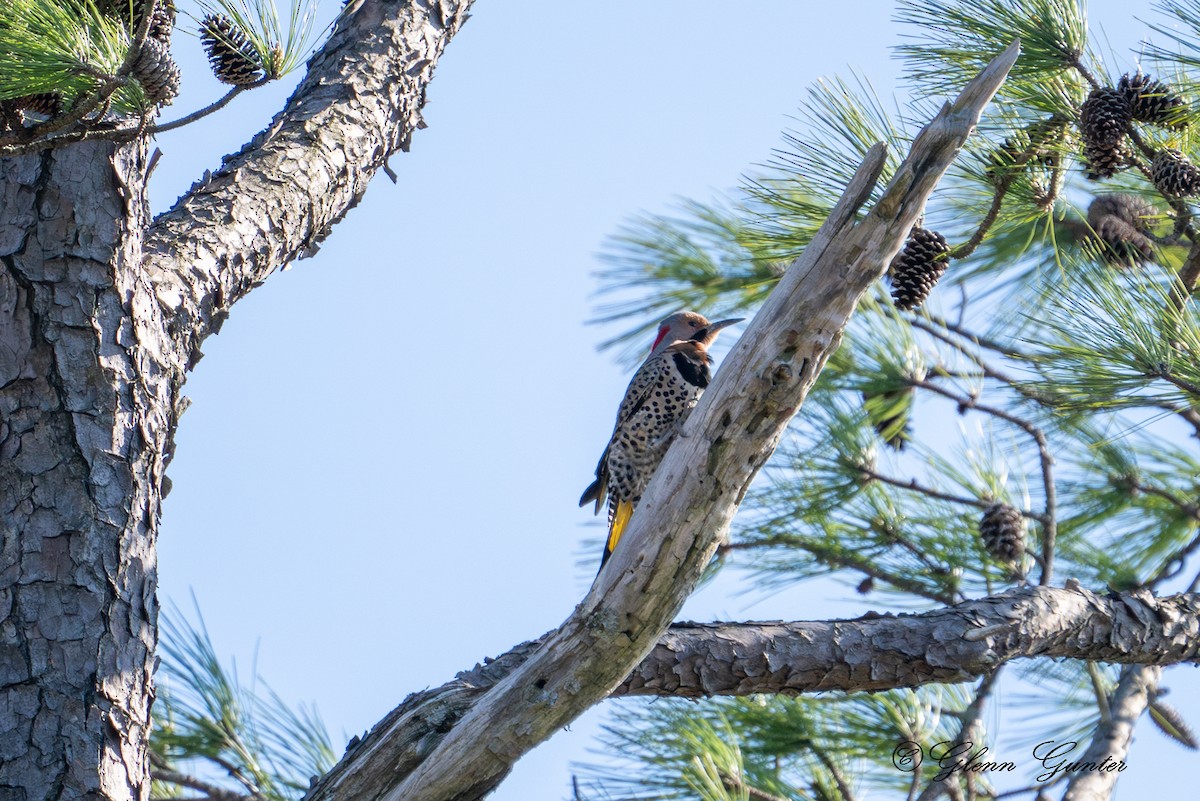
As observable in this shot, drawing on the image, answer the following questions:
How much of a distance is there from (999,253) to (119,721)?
2.73 metres

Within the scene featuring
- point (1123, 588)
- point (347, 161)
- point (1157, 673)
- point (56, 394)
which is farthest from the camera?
point (1123, 588)

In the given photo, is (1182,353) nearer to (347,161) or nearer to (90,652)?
(347,161)

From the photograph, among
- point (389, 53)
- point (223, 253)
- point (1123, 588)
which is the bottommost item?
point (1123, 588)

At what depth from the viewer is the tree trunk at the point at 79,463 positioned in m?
1.94

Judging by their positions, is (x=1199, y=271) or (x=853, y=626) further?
(x=1199, y=271)

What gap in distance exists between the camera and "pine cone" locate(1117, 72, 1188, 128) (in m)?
2.69

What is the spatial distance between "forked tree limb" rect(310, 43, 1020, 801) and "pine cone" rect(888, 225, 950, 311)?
122cm

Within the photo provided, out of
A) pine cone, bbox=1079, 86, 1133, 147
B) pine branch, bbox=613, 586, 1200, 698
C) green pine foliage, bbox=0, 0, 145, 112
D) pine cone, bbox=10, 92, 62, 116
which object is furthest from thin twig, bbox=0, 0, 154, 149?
pine cone, bbox=1079, 86, 1133, 147

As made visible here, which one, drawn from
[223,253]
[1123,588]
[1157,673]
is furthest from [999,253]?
[223,253]

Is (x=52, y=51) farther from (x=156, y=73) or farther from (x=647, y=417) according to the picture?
(x=647, y=417)

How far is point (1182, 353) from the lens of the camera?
2479 mm

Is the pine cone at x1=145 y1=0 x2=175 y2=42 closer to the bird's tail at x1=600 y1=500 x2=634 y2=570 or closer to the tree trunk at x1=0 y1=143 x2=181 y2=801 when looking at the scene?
the tree trunk at x1=0 y1=143 x2=181 y2=801

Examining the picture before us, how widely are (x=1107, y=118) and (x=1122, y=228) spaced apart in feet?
2.37

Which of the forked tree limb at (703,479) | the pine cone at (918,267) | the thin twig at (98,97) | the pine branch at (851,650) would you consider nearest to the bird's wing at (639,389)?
the pine cone at (918,267)
